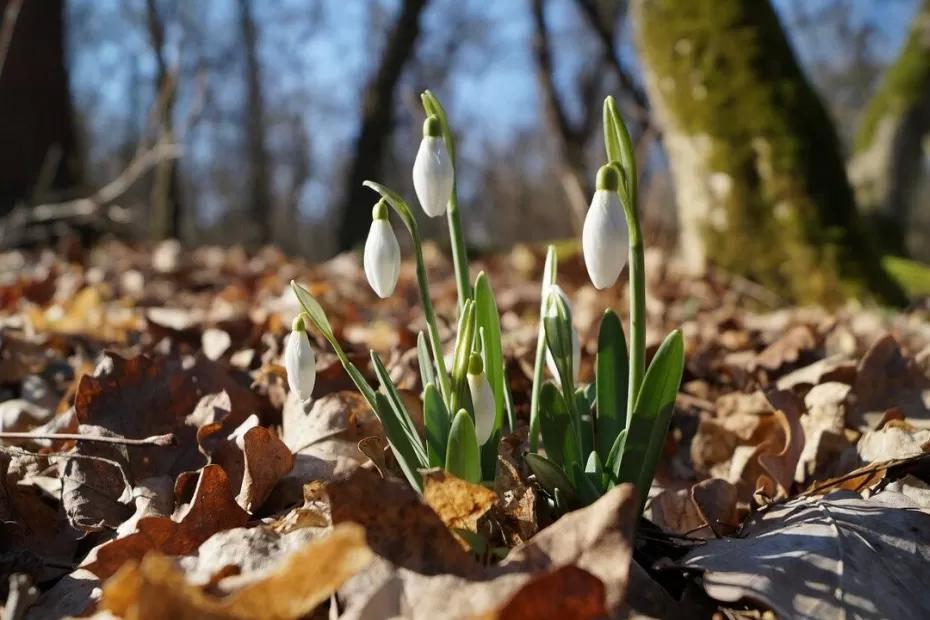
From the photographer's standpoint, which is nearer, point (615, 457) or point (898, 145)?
point (615, 457)

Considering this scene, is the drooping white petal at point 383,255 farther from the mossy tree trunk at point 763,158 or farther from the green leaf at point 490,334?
the mossy tree trunk at point 763,158

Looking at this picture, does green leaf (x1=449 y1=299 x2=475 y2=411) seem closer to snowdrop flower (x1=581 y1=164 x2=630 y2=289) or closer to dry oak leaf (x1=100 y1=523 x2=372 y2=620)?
snowdrop flower (x1=581 y1=164 x2=630 y2=289)

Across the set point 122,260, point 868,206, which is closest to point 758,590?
point 122,260

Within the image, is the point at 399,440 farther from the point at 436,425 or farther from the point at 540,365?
the point at 540,365

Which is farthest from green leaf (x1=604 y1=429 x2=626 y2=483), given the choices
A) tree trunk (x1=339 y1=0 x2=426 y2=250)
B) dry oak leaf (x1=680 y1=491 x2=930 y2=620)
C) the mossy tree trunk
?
tree trunk (x1=339 y1=0 x2=426 y2=250)

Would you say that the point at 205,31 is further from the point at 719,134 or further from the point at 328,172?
the point at 719,134

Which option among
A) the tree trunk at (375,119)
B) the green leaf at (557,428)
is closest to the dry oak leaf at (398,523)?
the green leaf at (557,428)

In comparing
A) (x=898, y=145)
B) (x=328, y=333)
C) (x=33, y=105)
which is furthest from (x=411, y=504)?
(x=898, y=145)

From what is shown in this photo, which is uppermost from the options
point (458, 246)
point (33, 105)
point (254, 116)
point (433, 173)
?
point (433, 173)
